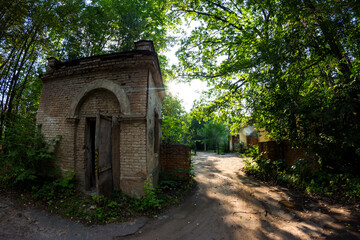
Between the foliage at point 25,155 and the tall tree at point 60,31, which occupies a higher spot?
the tall tree at point 60,31

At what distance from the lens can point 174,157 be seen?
6906 millimetres

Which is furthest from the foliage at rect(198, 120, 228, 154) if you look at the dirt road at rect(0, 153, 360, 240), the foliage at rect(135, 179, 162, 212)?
the foliage at rect(135, 179, 162, 212)

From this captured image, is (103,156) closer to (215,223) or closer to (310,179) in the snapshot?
(215,223)

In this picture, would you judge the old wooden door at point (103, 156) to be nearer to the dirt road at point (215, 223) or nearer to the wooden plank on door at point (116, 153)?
Answer: the wooden plank on door at point (116, 153)

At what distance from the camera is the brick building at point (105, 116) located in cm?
468

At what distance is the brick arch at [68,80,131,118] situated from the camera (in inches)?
192

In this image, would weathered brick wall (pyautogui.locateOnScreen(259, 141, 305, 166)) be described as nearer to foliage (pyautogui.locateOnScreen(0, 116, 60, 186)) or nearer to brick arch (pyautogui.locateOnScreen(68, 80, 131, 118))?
brick arch (pyautogui.locateOnScreen(68, 80, 131, 118))

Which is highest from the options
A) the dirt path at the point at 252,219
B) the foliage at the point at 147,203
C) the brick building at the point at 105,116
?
the brick building at the point at 105,116

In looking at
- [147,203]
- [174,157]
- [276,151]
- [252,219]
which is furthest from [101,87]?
Answer: [276,151]

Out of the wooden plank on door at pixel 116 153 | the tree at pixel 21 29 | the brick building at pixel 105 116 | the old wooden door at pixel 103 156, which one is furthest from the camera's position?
the tree at pixel 21 29

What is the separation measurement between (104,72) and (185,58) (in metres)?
4.84

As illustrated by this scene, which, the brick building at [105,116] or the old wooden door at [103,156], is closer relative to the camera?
the old wooden door at [103,156]

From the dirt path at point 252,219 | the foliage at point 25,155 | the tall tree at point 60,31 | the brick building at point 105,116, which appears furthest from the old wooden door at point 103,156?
the tall tree at point 60,31

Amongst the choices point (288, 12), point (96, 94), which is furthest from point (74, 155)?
point (288, 12)
